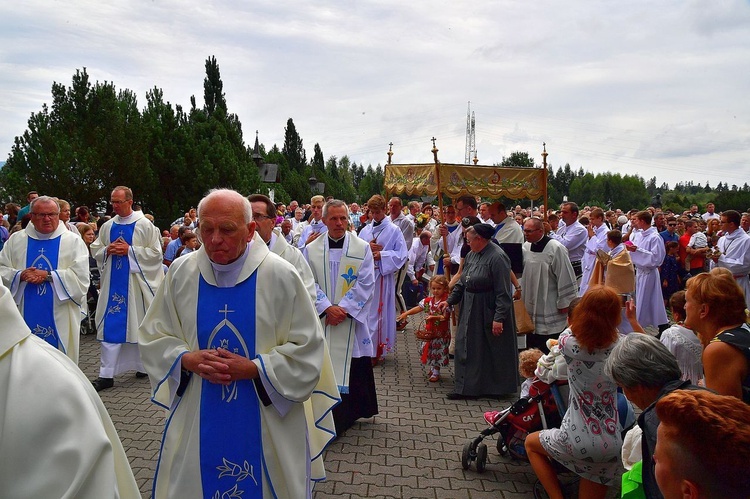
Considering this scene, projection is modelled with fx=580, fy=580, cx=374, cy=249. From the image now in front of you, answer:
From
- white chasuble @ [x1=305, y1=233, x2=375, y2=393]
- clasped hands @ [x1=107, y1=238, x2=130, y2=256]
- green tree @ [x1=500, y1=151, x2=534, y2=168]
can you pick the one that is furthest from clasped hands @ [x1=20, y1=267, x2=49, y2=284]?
green tree @ [x1=500, y1=151, x2=534, y2=168]

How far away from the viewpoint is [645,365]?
2818 millimetres

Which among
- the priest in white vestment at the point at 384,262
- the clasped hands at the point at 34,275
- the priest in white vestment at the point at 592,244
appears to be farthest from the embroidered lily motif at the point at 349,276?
the priest in white vestment at the point at 592,244

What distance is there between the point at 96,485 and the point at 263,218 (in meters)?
3.40

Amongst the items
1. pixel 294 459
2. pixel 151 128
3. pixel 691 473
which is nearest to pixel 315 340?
pixel 294 459

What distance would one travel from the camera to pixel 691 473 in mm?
1630

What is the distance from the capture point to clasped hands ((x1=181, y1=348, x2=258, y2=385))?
2.74 meters

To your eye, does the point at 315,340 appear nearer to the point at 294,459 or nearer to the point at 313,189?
the point at 294,459

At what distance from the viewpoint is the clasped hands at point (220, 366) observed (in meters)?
2.74

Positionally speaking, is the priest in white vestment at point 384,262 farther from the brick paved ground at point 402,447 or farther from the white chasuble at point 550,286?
the white chasuble at point 550,286

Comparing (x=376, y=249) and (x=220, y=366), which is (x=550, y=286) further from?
(x=220, y=366)

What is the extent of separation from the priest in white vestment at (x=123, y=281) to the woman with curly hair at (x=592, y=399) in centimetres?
533

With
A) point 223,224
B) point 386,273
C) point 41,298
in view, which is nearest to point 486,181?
point 386,273

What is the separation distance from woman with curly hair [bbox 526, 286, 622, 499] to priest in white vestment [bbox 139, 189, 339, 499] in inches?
65.7

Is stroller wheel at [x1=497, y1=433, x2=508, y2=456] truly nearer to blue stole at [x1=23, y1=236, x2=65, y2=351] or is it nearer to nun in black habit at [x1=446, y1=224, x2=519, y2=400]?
nun in black habit at [x1=446, y1=224, x2=519, y2=400]
